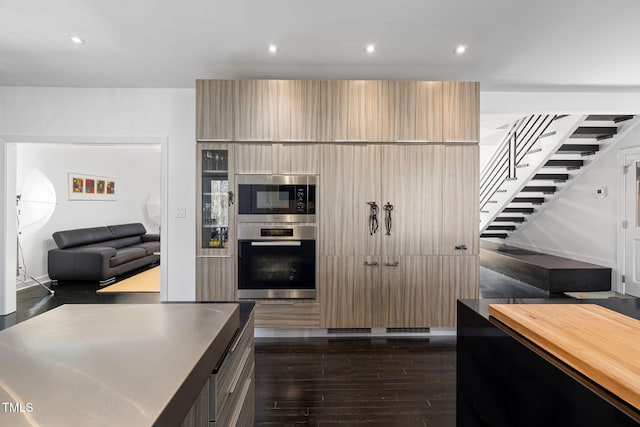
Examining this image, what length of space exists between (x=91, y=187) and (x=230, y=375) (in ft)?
23.0

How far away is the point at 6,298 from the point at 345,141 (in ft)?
13.8

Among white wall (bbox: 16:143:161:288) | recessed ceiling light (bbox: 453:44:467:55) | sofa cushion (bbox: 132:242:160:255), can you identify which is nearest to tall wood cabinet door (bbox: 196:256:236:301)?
recessed ceiling light (bbox: 453:44:467:55)

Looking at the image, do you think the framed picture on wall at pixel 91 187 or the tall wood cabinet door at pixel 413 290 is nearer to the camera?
the tall wood cabinet door at pixel 413 290

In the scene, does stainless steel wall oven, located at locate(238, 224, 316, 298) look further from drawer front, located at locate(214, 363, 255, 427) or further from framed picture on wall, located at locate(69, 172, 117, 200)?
framed picture on wall, located at locate(69, 172, 117, 200)

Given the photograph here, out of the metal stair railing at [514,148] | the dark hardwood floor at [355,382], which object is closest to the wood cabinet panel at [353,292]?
the dark hardwood floor at [355,382]

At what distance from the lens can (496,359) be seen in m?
1.20

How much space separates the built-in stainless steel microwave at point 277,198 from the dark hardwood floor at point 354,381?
4.08 feet

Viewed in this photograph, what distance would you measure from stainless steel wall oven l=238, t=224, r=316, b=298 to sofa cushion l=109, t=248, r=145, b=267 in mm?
3570

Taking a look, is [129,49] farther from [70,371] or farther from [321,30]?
[70,371]

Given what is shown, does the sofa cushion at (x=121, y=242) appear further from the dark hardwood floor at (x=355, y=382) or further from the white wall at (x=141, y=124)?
Result: the dark hardwood floor at (x=355, y=382)

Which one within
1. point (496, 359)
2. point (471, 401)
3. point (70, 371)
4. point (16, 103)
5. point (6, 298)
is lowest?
point (6, 298)

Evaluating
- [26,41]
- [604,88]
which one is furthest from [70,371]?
[604,88]

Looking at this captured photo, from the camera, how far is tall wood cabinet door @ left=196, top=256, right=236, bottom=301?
3.31 metres

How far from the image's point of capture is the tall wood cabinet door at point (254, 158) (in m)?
3.29
